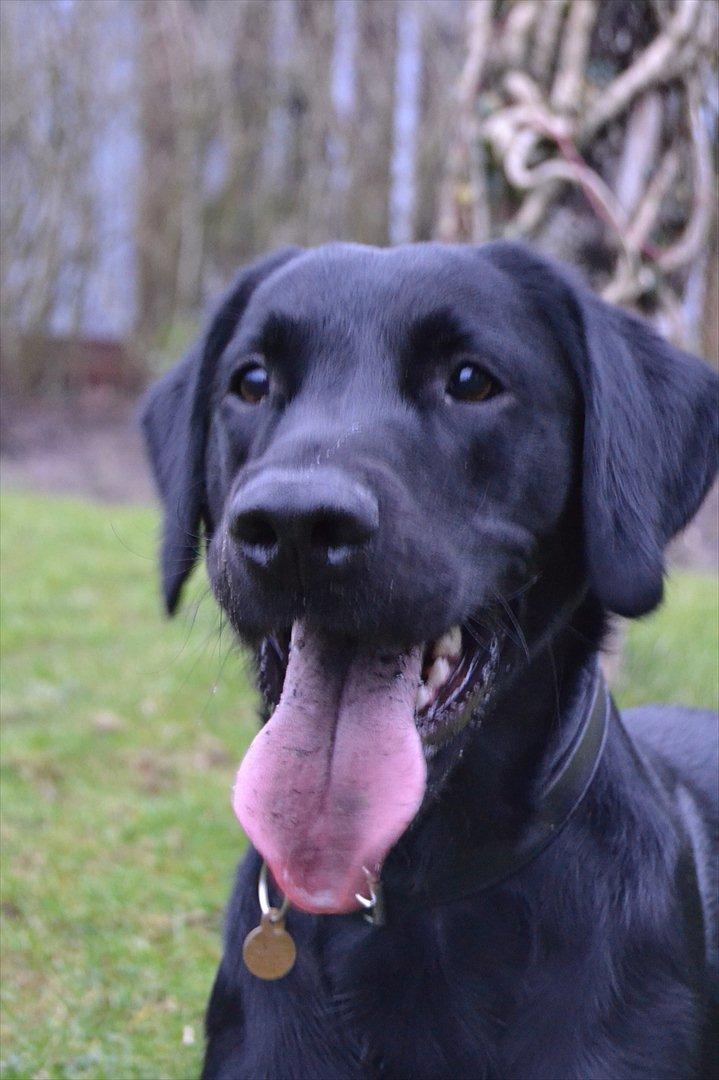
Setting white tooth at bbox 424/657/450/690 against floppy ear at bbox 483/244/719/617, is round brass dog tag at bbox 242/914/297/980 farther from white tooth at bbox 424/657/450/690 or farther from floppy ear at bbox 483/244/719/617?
floppy ear at bbox 483/244/719/617

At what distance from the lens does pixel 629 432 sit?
2203 millimetres

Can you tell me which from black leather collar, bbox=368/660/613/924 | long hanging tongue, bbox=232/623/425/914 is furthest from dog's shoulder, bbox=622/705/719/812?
long hanging tongue, bbox=232/623/425/914

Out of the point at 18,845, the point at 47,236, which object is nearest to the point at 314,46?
the point at 47,236

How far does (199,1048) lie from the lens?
2.78 metres

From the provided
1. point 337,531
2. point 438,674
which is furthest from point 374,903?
point 337,531

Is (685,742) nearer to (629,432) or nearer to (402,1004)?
(629,432)

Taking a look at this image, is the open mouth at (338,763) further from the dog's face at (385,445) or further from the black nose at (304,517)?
the black nose at (304,517)

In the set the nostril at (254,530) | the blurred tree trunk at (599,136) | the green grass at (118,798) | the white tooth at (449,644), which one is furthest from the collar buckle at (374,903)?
the blurred tree trunk at (599,136)

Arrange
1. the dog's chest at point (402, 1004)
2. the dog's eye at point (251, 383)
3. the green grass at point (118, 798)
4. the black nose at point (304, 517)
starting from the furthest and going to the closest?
the green grass at point (118, 798) < the dog's eye at point (251, 383) < the dog's chest at point (402, 1004) < the black nose at point (304, 517)

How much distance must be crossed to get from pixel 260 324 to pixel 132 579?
16.1 ft

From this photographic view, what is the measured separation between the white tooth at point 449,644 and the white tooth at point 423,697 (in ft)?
0.22

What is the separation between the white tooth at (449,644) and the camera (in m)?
2.03

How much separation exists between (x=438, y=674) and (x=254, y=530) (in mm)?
503

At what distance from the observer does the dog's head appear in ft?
5.90
